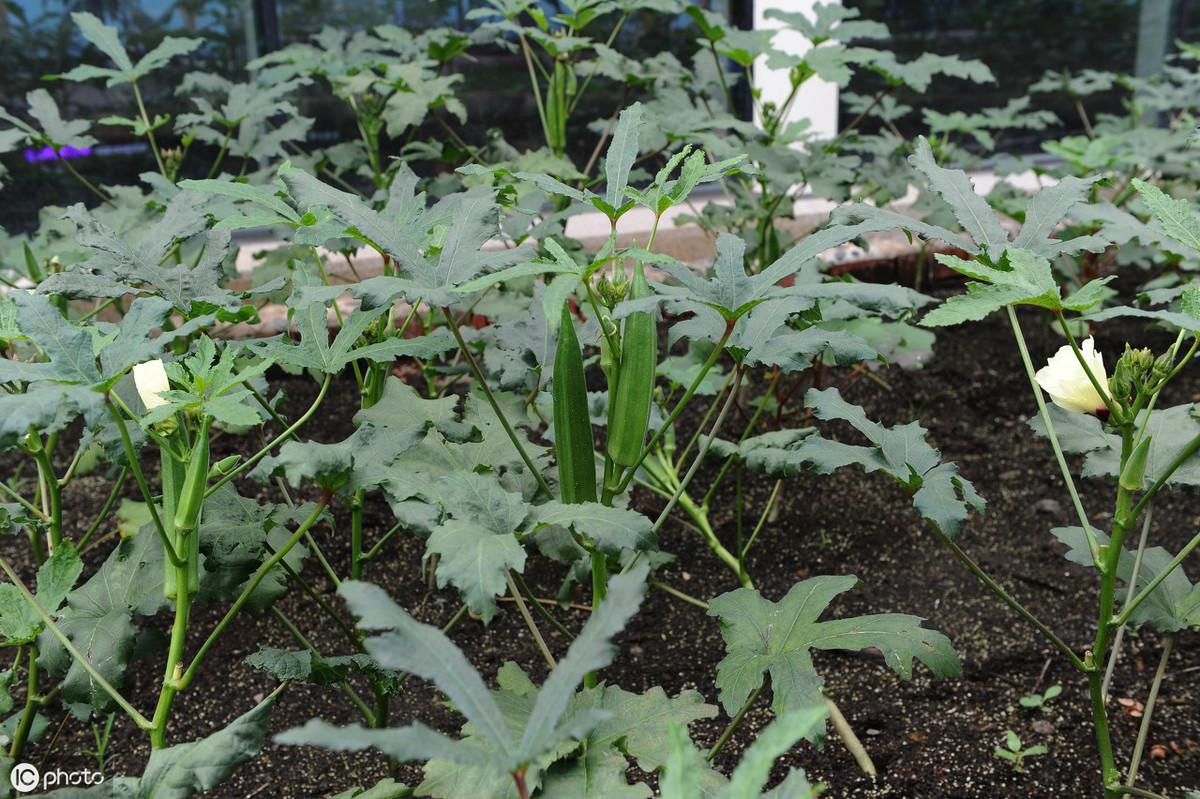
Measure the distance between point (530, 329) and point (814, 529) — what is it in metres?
1.17

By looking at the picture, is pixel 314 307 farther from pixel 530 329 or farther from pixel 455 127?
pixel 455 127

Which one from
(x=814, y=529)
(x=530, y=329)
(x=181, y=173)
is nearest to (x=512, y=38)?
(x=181, y=173)

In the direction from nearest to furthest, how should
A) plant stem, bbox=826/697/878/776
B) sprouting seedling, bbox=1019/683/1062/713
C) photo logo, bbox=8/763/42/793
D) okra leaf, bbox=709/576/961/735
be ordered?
okra leaf, bbox=709/576/961/735, photo logo, bbox=8/763/42/793, plant stem, bbox=826/697/878/776, sprouting seedling, bbox=1019/683/1062/713

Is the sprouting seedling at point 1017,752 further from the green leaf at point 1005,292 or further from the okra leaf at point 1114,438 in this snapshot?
the green leaf at point 1005,292

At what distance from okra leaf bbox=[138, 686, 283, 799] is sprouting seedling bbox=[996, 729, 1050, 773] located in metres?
1.22

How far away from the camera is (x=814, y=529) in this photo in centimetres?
252

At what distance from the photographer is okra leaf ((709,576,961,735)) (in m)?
1.26

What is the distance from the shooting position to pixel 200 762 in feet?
3.37

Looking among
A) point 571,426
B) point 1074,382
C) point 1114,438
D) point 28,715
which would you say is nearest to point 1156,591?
point 1114,438

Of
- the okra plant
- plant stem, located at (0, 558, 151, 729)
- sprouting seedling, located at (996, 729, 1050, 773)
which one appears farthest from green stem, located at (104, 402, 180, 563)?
sprouting seedling, located at (996, 729, 1050, 773)

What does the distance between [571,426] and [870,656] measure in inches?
39.9

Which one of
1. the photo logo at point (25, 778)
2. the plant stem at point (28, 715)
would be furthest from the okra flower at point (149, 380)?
the photo logo at point (25, 778)

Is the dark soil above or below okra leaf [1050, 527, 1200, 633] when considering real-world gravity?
below

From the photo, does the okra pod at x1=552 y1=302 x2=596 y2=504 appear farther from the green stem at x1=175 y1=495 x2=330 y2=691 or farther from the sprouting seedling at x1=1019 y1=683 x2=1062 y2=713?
the sprouting seedling at x1=1019 y1=683 x2=1062 y2=713
